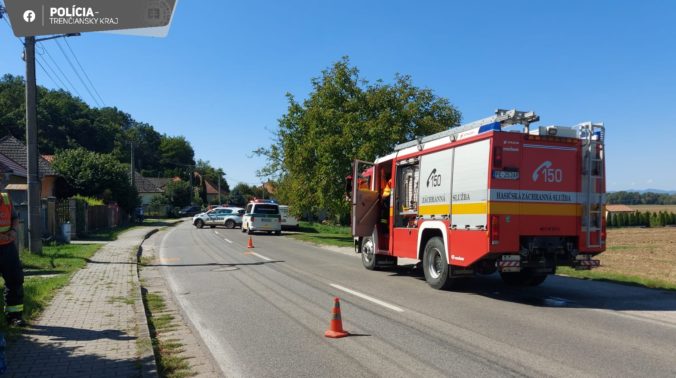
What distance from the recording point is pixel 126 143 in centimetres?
11031

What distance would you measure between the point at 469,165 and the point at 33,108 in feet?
41.7

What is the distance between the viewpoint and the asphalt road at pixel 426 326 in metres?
5.52

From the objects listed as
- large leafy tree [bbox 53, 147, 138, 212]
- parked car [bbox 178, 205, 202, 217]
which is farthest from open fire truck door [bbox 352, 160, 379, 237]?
parked car [bbox 178, 205, 202, 217]

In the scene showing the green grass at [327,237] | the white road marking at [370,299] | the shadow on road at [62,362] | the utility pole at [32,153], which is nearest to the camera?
the shadow on road at [62,362]

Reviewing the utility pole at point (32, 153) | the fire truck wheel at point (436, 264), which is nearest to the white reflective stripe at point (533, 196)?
the fire truck wheel at point (436, 264)

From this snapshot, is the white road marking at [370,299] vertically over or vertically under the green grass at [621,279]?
over

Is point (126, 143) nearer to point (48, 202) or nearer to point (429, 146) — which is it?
point (48, 202)

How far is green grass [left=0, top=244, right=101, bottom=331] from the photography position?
26.9ft

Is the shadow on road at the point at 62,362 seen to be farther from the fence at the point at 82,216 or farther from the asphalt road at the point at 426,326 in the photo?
the fence at the point at 82,216

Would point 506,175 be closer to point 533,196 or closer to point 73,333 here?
point 533,196

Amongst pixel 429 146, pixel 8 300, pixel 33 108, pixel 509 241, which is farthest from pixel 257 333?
pixel 33 108

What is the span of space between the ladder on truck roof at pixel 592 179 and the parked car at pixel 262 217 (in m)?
24.1

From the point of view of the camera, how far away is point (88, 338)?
252 inches

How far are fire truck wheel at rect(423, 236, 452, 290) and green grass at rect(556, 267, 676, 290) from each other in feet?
14.7
